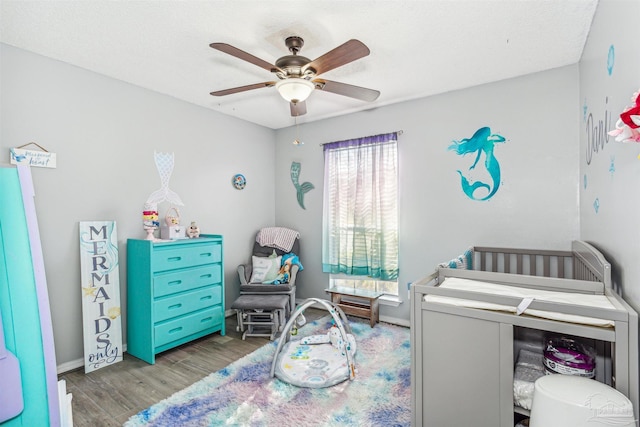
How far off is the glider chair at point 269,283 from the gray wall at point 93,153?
0.46 metres

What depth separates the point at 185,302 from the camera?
2994 mm

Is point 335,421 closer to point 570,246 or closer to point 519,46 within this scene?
point 570,246

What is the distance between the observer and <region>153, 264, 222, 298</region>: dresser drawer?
9.14ft

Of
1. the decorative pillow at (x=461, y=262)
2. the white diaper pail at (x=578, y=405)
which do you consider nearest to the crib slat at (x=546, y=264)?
the decorative pillow at (x=461, y=262)

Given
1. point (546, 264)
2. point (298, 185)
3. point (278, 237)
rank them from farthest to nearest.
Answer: point (298, 185) → point (278, 237) → point (546, 264)

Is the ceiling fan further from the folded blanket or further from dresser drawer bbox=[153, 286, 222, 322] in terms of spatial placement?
the folded blanket

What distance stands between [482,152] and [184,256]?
3.03 meters

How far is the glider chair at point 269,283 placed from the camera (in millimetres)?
3264

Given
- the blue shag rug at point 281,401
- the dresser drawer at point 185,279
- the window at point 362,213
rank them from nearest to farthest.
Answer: the blue shag rug at point 281,401 < the dresser drawer at point 185,279 < the window at point 362,213

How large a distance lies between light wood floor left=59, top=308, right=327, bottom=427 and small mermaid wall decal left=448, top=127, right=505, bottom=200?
2.56 metres

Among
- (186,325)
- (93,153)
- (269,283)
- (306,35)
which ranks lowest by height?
(186,325)

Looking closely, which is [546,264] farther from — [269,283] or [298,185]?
[298,185]

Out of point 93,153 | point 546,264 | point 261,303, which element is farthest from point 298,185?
point 546,264

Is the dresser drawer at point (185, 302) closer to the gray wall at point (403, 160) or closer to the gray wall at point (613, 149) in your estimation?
the gray wall at point (403, 160)
